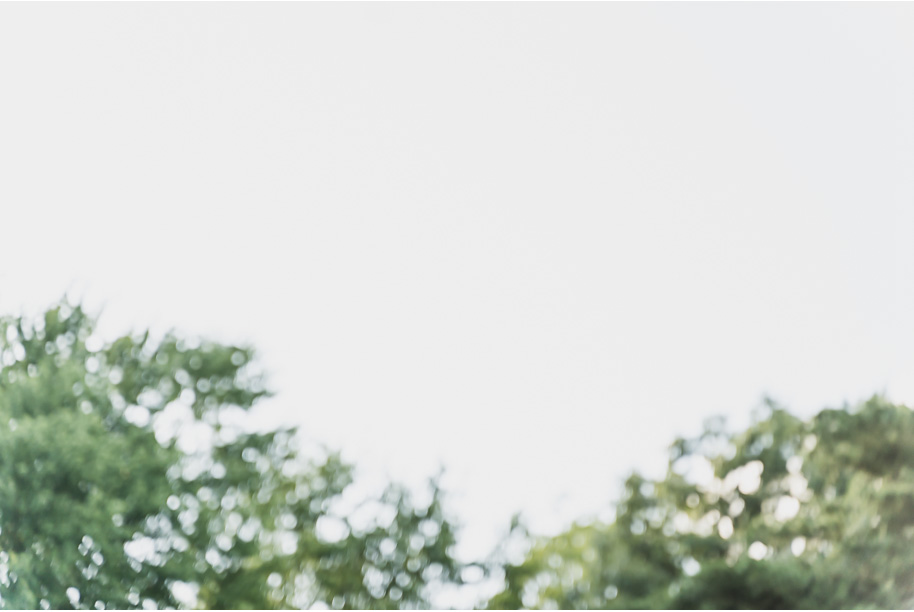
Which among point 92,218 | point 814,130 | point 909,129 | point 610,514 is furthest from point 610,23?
point 92,218

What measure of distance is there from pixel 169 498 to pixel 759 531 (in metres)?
2.07

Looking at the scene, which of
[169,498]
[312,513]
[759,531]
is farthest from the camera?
[312,513]

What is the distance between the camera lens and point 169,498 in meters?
2.30

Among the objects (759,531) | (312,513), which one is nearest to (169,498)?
(312,513)

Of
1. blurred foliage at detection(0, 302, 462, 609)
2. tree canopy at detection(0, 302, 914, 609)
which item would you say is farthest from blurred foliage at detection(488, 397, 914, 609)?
blurred foliage at detection(0, 302, 462, 609)

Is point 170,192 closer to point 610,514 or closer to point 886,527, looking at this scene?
point 610,514

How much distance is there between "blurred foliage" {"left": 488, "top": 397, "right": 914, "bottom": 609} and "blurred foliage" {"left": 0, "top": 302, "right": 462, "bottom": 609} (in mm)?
622

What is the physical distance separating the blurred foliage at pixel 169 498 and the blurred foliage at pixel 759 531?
0.62 metres

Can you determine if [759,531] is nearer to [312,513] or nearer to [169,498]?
[312,513]

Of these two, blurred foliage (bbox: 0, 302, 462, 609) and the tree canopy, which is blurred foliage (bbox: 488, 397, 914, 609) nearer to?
the tree canopy

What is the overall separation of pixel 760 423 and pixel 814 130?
124 cm

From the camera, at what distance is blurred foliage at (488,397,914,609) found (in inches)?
72.6

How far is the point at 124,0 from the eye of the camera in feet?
8.21

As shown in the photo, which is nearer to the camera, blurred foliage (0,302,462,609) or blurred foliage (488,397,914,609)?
blurred foliage (488,397,914,609)
